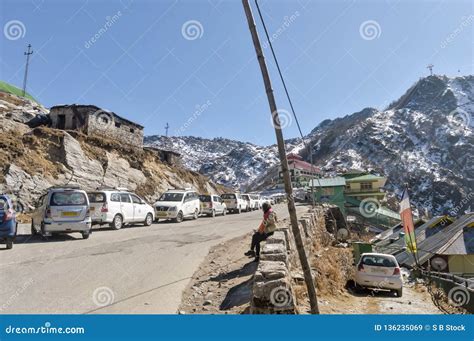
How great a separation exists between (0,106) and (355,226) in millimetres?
46177

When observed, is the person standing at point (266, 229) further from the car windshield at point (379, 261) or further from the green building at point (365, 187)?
the green building at point (365, 187)

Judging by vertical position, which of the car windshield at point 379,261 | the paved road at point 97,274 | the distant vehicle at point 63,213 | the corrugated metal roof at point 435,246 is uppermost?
the distant vehicle at point 63,213

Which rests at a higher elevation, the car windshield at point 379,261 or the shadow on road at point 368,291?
the car windshield at point 379,261

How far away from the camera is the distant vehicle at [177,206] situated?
66.3 feet

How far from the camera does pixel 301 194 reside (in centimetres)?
7450

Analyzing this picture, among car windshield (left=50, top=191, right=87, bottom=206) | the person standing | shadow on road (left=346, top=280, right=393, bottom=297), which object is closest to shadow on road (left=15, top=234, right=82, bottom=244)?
car windshield (left=50, top=191, right=87, bottom=206)

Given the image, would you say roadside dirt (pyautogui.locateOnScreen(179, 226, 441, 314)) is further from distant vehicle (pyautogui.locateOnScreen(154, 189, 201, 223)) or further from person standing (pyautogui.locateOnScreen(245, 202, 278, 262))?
distant vehicle (pyautogui.locateOnScreen(154, 189, 201, 223))

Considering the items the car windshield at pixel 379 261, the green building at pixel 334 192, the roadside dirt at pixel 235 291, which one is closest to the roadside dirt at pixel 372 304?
the roadside dirt at pixel 235 291

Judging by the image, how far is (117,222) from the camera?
1573 centimetres

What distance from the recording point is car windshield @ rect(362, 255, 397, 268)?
42.8ft

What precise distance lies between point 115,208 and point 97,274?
912 centimetres

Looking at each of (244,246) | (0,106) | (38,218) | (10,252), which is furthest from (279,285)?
(0,106)

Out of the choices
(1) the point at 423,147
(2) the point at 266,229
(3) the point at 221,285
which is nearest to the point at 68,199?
(2) the point at 266,229

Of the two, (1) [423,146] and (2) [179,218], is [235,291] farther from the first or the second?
(1) [423,146]
